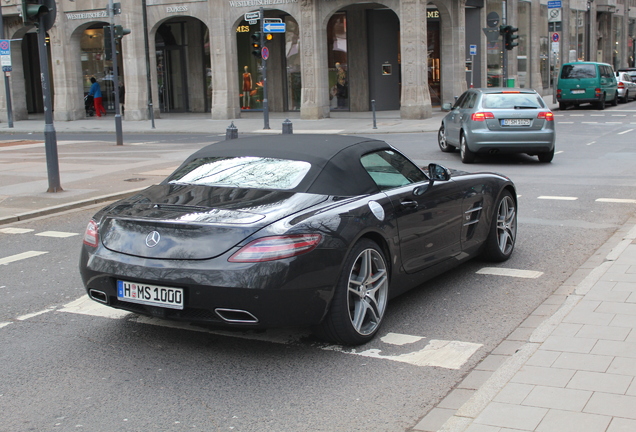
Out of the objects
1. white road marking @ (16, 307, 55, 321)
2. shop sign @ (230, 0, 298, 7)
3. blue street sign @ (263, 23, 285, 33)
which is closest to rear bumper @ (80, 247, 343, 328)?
white road marking @ (16, 307, 55, 321)

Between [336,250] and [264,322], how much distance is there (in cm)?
64

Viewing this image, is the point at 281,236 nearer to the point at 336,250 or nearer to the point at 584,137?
the point at 336,250

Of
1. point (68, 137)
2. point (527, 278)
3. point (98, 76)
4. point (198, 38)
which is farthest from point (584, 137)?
point (98, 76)

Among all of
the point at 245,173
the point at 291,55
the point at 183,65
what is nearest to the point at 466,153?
the point at 245,173

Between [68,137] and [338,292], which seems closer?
[338,292]

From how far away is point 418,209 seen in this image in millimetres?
6098

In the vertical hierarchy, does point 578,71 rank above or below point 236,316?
above

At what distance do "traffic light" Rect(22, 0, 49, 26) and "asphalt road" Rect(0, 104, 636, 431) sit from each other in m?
5.43

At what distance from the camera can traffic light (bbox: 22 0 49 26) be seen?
12.3m

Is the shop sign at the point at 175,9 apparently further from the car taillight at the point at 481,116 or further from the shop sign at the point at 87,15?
the car taillight at the point at 481,116

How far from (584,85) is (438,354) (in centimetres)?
3144

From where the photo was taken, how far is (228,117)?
34406mm

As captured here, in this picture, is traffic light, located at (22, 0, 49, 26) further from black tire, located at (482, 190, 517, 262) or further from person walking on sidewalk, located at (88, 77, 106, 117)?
person walking on sidewalk, located at (88, 77, 106, 117)

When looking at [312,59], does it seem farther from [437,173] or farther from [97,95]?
[437,173]
